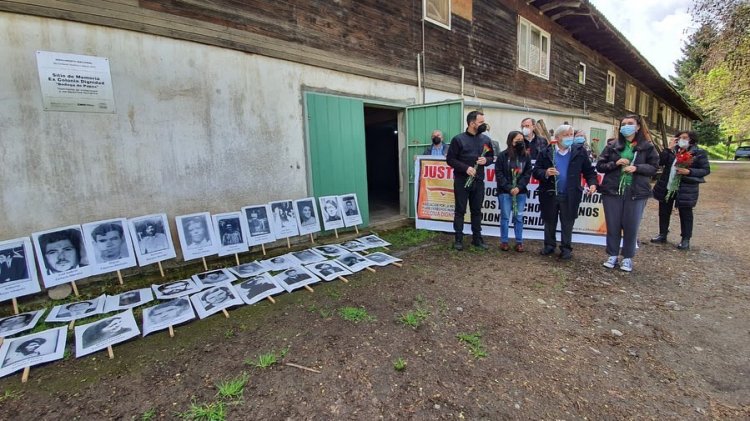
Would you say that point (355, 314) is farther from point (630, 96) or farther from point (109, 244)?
point (630, 96)

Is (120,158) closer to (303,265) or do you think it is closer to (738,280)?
(303,265)

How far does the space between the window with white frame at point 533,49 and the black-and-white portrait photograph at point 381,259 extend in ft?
27.6

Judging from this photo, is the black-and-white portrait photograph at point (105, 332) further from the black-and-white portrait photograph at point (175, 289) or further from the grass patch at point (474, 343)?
the grass patch at point (474, 343)

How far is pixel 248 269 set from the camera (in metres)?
4.32

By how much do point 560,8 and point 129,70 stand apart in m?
12.2

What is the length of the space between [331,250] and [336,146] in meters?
1.91

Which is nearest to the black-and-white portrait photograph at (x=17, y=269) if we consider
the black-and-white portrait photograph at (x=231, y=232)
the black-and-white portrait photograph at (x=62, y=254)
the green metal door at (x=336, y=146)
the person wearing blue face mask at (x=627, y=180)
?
the black-and-white portrait photograph at (x=62, y=254)

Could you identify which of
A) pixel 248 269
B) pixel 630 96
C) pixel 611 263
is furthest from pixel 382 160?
pixel 630 96

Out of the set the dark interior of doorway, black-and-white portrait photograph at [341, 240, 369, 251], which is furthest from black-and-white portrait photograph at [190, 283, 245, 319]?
the dark interior of doorway

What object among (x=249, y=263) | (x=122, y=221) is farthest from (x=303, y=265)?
(x=122, y=221)

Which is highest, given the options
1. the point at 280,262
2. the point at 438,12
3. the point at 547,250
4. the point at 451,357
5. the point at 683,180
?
the point at 438,12

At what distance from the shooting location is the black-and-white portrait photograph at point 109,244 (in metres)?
3.74

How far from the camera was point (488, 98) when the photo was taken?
9.19 m

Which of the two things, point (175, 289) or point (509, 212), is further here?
point (509, 212)
